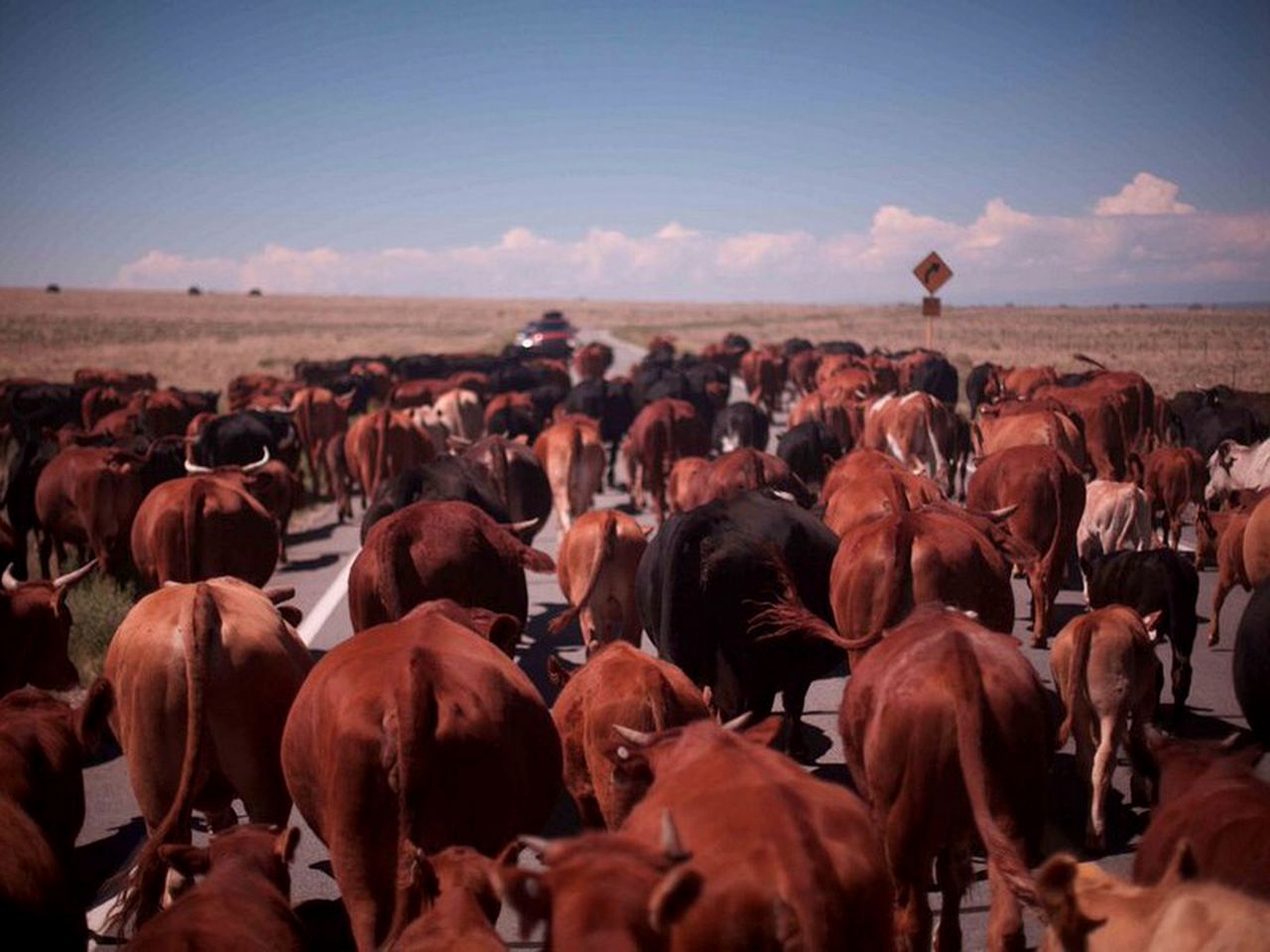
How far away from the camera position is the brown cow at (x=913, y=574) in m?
6.71

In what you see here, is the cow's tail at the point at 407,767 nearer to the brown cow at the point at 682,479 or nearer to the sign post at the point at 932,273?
the brown cow at the point at 682,479

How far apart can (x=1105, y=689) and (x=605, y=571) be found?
4039 mm

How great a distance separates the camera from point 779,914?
2.97 meters

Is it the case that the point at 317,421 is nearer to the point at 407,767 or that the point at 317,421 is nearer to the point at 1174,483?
the point at 1174,483

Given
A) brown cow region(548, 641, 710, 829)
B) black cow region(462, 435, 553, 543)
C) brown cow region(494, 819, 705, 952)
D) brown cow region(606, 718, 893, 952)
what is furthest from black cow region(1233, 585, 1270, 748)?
black cow region(462, 435, 553, 543)

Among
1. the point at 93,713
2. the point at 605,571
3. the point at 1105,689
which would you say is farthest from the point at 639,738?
the point at 605,571

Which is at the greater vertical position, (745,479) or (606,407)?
(745,479)

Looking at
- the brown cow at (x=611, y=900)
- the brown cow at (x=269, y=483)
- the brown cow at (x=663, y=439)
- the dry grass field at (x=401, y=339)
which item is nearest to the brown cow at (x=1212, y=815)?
the brown cow at (x=611, y=900)

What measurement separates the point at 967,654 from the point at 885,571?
218 cm

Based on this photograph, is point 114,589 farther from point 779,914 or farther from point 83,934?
point 779,914

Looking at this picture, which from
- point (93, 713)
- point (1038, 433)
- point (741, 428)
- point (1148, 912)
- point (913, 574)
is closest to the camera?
point (1148, 912)

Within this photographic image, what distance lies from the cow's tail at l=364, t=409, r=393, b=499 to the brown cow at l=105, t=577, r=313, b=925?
9.89m

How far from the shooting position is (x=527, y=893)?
288 centimetres

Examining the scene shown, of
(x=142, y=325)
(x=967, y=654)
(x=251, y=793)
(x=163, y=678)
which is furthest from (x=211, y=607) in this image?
(x=142, y=325)
